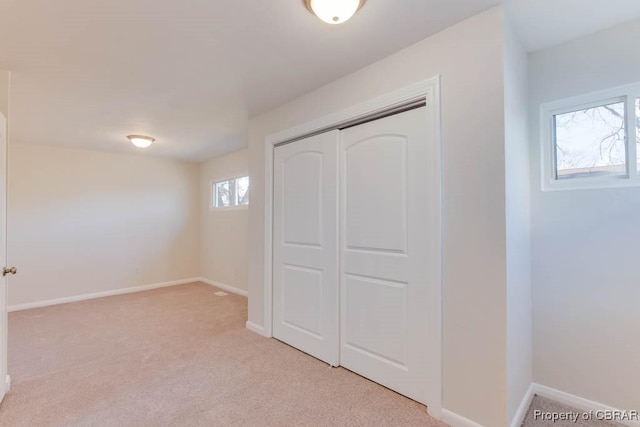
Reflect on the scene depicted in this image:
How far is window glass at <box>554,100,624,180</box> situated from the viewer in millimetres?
1899

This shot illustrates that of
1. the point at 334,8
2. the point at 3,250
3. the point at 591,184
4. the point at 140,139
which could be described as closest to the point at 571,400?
the point at 591,184

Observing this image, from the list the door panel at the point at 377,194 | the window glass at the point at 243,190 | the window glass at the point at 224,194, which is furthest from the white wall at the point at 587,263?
the window glass at the point at 224,194

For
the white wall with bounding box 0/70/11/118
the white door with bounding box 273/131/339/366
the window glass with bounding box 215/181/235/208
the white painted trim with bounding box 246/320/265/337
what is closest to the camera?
the white wall with bounding box 0/70/11/118

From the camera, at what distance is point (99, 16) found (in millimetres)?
1688

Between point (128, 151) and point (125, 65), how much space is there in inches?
126

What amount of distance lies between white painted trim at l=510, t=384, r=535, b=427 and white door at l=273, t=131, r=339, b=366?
1252mm

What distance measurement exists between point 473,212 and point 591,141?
1097 millimetres

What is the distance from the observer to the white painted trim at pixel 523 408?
1716 millimetres

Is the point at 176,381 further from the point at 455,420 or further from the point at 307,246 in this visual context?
the point at 455,420

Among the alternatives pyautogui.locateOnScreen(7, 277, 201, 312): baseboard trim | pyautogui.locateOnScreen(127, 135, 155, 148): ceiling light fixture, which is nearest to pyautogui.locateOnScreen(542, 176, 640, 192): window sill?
pyautogui.locateOnScreen(127, 135, 155, 148): ceiling light fixture

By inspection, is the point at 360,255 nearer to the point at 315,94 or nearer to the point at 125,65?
the point at 315,94

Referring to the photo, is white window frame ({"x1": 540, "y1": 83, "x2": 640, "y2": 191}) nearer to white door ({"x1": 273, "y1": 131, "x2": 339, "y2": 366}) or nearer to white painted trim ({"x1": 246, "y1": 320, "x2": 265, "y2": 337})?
white door ({"x1": 273, "y1": 131, "x2": 339, "y2": 366})

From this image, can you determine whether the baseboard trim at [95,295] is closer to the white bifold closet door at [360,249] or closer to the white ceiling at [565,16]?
the white bifold closet door at [360,249]

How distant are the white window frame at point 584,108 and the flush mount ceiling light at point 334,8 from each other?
156 cm
